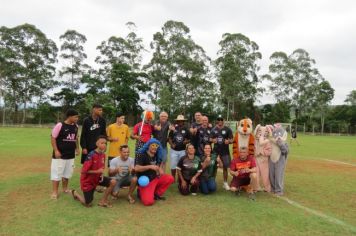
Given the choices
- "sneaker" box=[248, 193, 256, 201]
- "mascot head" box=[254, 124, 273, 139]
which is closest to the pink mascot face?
"mascot head" box=[254, 124, 273, 139]

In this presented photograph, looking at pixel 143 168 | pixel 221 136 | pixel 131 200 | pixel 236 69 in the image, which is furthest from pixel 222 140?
pixel 236 69

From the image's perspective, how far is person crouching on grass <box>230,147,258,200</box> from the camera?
730 cm

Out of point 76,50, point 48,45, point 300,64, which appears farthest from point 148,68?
point 300,64

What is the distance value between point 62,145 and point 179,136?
280cm

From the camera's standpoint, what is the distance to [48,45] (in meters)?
54.8

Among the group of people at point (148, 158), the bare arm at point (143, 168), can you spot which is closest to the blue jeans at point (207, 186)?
the group of people at point (148, 158)

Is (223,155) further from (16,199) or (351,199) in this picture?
(16,199)

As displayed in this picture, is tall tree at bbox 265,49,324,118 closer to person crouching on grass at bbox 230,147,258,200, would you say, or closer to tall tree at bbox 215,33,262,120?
tall tree at bbox 215,33,262,120

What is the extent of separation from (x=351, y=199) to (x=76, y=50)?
54920 millimetres

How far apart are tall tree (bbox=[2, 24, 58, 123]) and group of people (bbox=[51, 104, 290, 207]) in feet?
161

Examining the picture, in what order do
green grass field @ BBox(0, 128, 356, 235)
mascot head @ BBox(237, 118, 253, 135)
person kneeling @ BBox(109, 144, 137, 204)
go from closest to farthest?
green grass field @ BBox(0, 128, 356, 235), person kneeling @ BBox(109, 144, 137, 204), mascot head @ BBox(237, 118, 253, 135)

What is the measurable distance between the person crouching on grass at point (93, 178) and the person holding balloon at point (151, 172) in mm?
637

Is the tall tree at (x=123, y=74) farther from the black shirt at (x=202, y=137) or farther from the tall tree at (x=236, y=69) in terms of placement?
the black shirt at (x=202, y=137)

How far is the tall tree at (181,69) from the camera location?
5041cm
